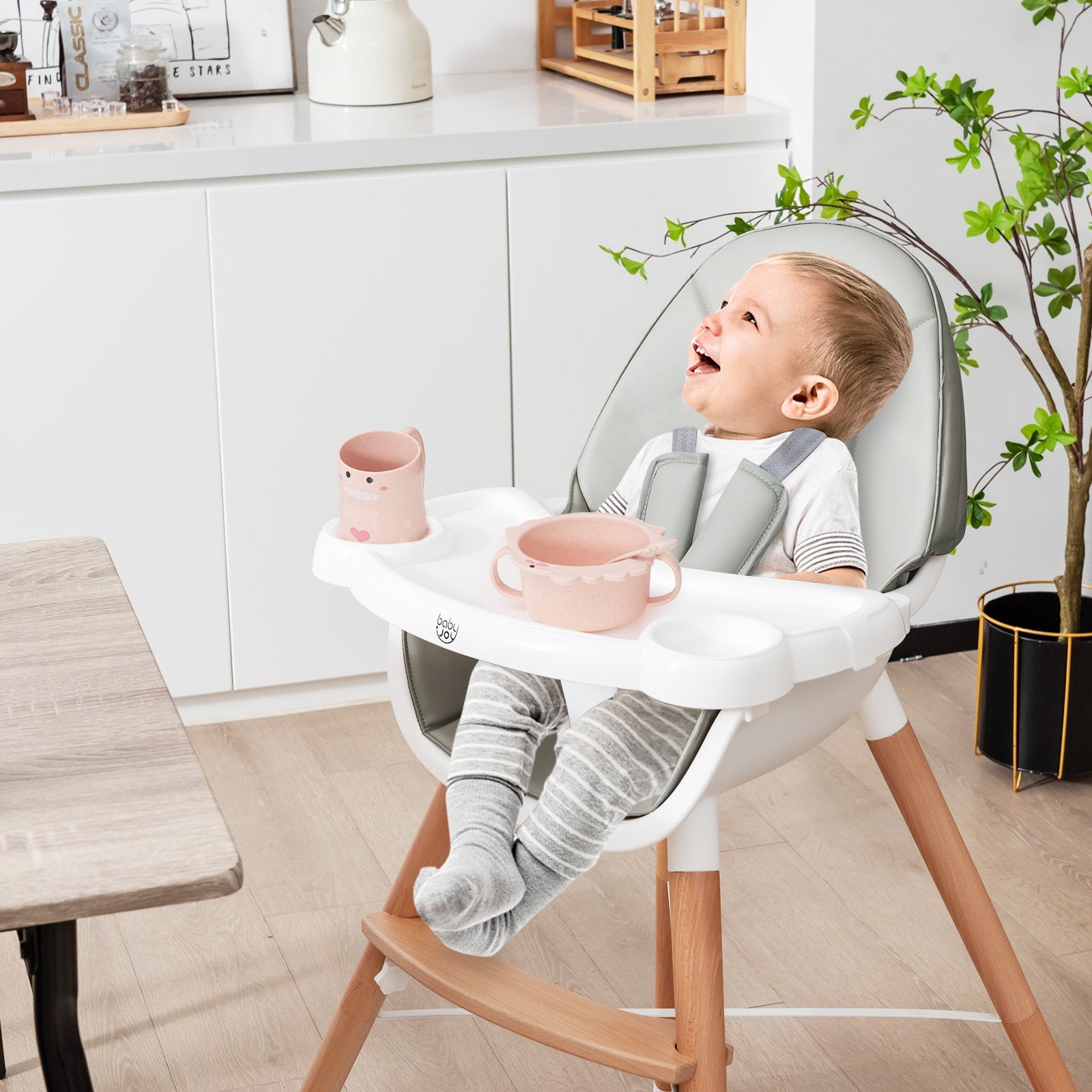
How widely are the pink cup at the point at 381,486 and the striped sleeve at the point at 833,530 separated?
14.5 inches

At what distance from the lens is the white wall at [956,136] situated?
229 cm

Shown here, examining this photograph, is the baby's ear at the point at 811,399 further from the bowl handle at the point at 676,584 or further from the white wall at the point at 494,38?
the white wall at the point at 494,38

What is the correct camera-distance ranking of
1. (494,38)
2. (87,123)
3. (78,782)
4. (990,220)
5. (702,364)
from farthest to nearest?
(494,38) → (87,123) → (990,220) → (702,364) → (78,782)

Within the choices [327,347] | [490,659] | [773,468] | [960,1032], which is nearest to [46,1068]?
[490,659]

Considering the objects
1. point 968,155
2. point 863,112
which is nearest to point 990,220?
point 968,155

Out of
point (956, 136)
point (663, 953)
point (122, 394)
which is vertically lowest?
point (663, 953)

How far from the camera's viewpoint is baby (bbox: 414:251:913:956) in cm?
114

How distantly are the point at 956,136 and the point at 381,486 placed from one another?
151cm

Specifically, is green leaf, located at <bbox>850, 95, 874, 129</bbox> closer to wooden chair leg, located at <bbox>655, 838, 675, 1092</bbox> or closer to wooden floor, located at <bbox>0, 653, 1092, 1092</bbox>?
wooden floor, located at <bbox>0, 653, 1092, 1092</bbox>

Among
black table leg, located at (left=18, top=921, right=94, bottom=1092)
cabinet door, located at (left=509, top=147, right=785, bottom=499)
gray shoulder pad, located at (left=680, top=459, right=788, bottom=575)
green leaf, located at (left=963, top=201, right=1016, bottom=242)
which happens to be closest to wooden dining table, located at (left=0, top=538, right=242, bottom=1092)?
black table leg, located at (left=18, top=921, right=94, bottom=1092)

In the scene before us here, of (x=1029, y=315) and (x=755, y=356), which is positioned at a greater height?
(x=755, y=356)

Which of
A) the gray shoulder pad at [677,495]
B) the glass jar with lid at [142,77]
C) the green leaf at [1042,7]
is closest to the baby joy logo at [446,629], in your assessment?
the gray shoulder pad at [677,495]

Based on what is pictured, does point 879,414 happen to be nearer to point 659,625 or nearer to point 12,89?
point 659,625

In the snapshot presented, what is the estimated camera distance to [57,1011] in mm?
1016
